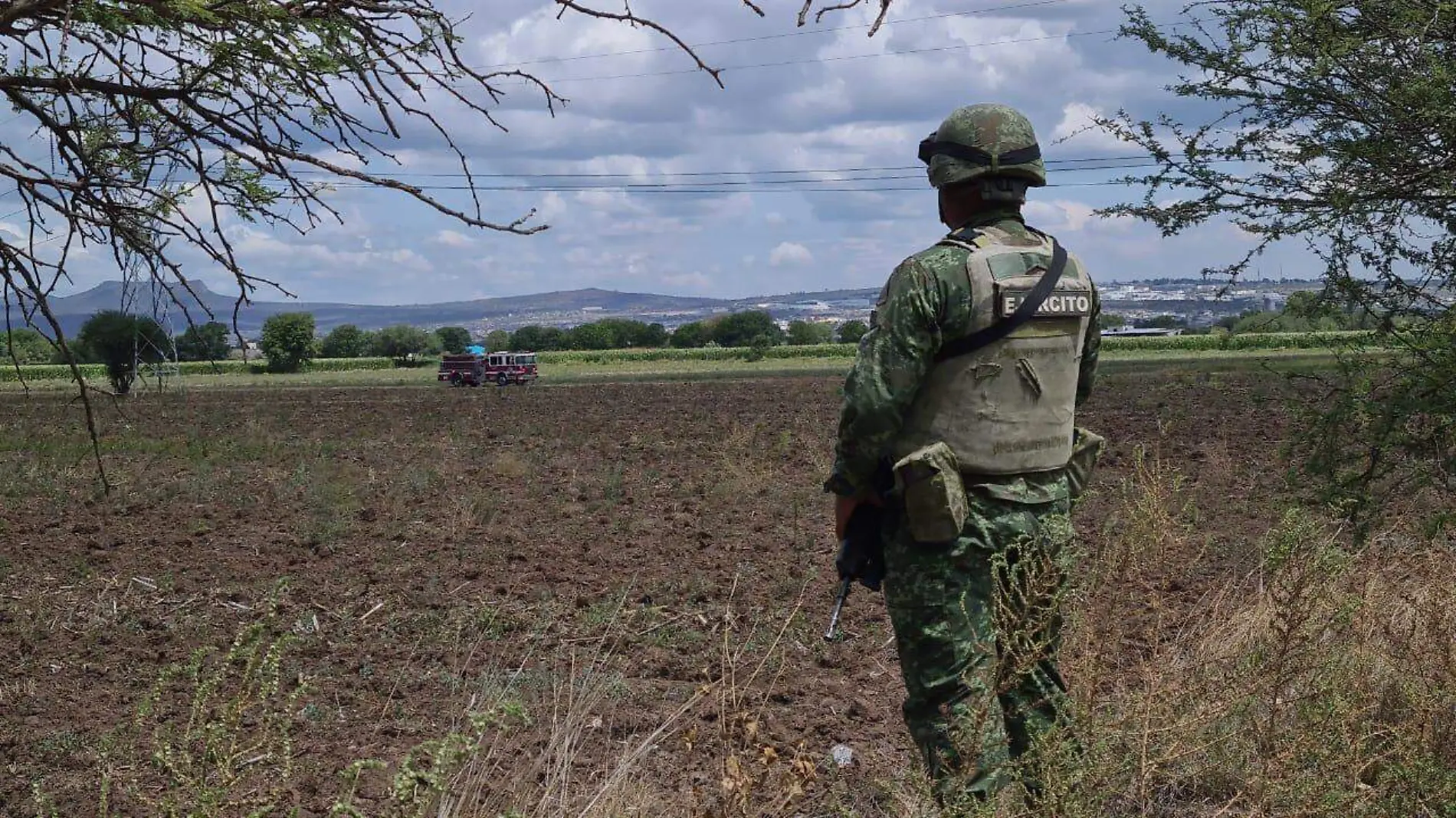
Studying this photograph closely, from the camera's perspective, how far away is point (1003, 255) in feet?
12.3

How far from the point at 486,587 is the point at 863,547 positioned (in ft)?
17.6

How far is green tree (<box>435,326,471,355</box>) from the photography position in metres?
108

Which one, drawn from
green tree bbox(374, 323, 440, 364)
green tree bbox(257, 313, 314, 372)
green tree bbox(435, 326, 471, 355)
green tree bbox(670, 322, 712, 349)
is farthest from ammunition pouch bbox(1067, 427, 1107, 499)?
green tree bbox(435, 326, 471, 355)

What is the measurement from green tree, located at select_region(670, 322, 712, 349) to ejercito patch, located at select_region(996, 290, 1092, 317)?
295 ft

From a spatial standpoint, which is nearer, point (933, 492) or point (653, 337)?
point (933, 492)

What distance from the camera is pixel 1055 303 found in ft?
12.6

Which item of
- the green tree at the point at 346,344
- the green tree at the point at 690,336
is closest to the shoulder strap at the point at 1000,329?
the green tree at the point at 690,336

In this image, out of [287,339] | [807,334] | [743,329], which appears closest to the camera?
[287,339]

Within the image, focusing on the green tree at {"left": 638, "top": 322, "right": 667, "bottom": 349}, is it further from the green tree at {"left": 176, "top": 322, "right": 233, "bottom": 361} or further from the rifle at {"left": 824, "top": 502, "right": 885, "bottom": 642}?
the rifle at {"left": 824, "top": 502, "right": 885, "bottom": 642}

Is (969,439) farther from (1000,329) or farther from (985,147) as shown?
(985,147)

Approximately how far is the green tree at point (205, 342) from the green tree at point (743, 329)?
86.4 m

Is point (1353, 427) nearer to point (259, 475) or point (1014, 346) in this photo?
point (1014, 346)

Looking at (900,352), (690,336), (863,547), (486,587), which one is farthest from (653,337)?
(900,352)

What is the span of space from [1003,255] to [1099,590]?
945 mm
